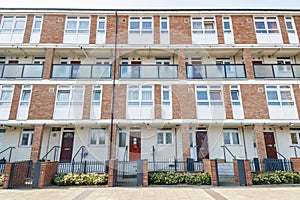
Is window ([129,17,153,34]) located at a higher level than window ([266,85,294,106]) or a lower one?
higher

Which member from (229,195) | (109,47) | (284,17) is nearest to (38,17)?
(109,47)

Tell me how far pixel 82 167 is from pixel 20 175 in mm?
2423

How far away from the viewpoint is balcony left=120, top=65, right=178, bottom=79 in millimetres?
11898

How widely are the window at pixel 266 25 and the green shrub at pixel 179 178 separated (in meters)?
10.3

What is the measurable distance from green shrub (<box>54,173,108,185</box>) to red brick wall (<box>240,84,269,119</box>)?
8.45 meters

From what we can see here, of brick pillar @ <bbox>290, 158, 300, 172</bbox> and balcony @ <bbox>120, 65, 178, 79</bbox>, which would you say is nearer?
brick pillar @ <bbox>290, 158, 300, 172</bbox>

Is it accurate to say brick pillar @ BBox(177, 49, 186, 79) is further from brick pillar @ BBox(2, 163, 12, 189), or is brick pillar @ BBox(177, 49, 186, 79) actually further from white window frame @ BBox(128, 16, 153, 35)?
brick pillar @ BBox(2, 163, 12, 189)

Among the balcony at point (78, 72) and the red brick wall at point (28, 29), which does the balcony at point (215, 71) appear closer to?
the balcony at point (78, 72)

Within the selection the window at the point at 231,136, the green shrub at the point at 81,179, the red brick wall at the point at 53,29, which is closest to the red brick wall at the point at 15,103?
the red brick wall at the point at 53,29

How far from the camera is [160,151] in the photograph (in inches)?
461

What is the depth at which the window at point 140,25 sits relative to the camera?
1290cm

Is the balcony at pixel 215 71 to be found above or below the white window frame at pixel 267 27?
below

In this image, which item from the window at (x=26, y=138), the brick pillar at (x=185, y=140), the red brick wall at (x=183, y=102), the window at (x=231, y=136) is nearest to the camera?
the brick pillar at (x=185, y=140)

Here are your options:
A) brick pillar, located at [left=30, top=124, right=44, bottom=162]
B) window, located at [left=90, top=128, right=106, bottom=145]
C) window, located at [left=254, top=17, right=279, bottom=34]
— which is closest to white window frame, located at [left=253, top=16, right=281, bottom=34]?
window, located at [left=254, top=17, right=279, bottom=34]
